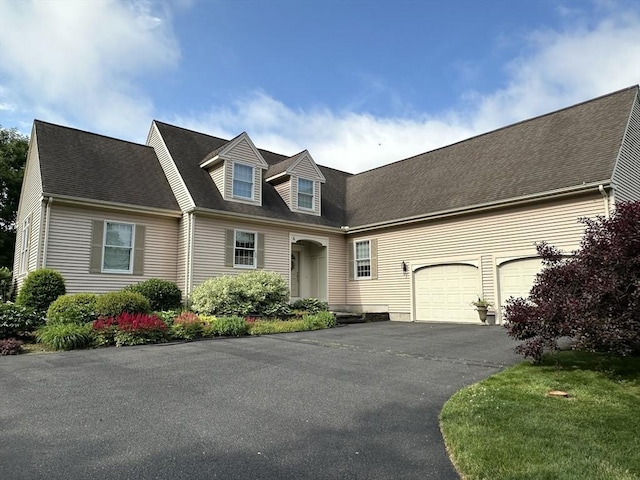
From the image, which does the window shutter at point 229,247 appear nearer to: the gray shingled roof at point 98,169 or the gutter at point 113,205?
the gutter at point 113,205

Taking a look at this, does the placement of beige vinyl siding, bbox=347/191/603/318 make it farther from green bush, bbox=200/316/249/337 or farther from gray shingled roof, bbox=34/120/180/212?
gray shingled roof, bbox=34/120/180/212

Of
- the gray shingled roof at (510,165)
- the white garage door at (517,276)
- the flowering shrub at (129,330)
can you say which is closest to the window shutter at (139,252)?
the flowering shrub at (129,330)

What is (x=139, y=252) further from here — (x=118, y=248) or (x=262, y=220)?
(x=262, y=220)

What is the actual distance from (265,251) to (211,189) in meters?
3.15

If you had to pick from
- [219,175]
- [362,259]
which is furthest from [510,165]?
[219,175]

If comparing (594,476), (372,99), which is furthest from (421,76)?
(594,476)

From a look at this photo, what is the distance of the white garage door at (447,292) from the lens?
1453 centimetres

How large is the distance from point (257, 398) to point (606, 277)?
523 cm

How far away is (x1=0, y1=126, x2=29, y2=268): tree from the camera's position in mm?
27234

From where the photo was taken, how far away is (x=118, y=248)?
1427 cm

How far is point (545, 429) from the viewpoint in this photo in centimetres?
414

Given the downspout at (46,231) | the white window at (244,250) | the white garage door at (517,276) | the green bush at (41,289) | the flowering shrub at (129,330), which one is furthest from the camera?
the white window at (244,250)

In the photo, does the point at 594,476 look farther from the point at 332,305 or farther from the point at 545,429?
the point at 332,305

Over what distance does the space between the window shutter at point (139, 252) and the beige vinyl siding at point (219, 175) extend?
127 inches
